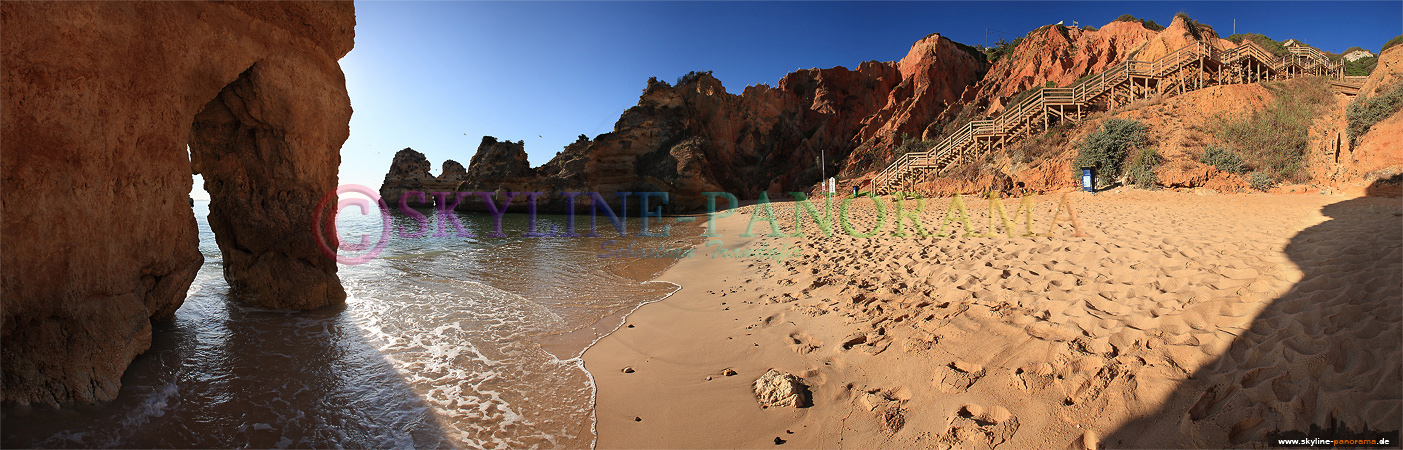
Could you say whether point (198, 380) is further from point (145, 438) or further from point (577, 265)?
point (577, 265)

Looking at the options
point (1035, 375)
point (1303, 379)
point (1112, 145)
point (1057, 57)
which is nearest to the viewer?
point (1303, 379)

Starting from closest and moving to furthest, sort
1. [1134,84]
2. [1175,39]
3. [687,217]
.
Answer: [1134,84] → [1175,39] → [687,217]

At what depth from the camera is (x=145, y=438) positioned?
316 centimetres

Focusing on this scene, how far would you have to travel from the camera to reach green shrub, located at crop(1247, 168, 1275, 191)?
12023 mm

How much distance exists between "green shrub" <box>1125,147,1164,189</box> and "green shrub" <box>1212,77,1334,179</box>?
169cm

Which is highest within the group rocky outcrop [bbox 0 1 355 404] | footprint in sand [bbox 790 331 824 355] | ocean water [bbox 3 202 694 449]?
rocky outcrop [bbox 0 1 355 404]

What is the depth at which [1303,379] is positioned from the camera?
2.26m

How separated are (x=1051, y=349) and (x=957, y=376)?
69 centimetres

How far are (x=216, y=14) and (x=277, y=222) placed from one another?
268 centimetres

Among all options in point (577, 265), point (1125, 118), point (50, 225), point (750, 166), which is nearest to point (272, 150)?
point (50, 225)

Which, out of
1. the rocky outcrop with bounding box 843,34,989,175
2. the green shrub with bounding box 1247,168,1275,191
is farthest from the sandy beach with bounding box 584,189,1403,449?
the rocky outcrop with bounding box 843,34,989,175

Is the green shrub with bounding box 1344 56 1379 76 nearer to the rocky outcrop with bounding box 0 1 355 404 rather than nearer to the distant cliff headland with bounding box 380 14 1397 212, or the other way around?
the distant cliff headland with bounding box 380 14 1397 212

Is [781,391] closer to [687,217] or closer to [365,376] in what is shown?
[365,376]

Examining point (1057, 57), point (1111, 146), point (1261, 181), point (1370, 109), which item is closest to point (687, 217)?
point (1111, 146)
